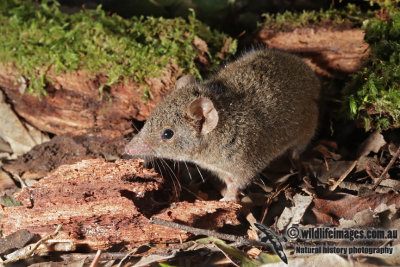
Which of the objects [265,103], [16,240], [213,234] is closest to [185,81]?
[265,103]

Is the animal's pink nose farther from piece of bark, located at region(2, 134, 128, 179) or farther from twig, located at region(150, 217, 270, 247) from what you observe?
twig, located at region(150, 217, 270, 247)

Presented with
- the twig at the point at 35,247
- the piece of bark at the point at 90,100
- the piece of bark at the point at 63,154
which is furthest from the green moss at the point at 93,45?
the twig at the point at 35,247

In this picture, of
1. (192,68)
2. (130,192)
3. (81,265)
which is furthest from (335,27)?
(81,265)

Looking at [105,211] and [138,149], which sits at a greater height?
[138,149]

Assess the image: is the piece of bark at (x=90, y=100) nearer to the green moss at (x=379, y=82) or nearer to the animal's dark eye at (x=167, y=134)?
the animal's dark eye at (x=167, y=134)

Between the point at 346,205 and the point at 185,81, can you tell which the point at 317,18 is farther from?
the point at 346,205
